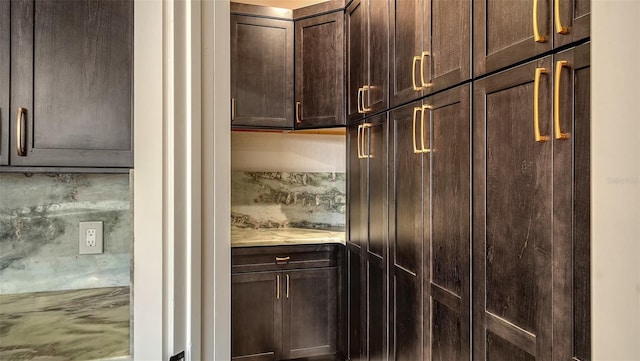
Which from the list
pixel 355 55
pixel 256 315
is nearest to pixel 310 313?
pixel 256 315

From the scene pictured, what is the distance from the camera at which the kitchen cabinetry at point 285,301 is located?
8.64 feet

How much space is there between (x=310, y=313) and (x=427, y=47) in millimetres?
1869

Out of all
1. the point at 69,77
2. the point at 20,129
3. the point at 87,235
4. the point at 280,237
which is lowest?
the point at 280,237

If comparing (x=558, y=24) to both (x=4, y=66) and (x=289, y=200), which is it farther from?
(x=289, y=200)

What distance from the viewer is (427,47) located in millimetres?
1702

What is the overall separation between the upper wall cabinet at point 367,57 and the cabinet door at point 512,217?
0.83m

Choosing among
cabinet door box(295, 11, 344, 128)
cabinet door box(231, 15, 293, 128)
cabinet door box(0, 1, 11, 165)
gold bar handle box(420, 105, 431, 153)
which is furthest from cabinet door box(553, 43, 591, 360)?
cabinet door box(231, 15, 293, 128)

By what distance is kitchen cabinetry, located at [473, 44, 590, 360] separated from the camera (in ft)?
3.29

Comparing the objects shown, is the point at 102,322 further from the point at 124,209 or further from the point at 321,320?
the point at 321,320

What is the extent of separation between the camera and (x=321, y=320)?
9.14 feet

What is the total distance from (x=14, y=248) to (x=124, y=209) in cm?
42

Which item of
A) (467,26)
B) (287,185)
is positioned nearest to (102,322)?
(467,26)

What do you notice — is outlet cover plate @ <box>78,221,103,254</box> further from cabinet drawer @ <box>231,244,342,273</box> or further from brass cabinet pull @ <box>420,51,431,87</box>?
brass cabinet pull @ <box>420,51,431,87</box>

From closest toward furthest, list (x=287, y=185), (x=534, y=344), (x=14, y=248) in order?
(x=534, y=344)
(x=14, y=248)
(x=287, y=185)
